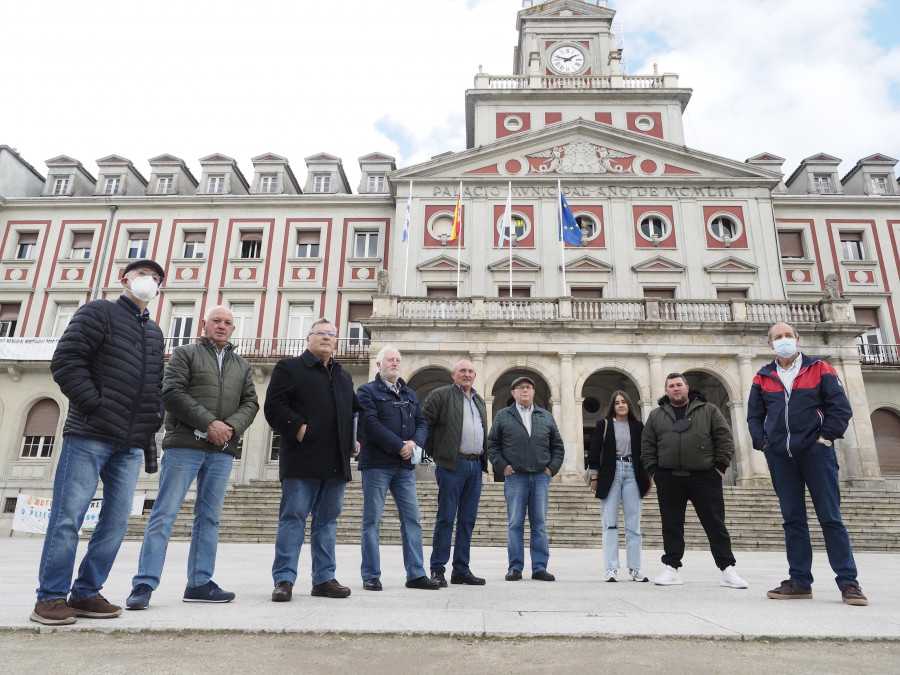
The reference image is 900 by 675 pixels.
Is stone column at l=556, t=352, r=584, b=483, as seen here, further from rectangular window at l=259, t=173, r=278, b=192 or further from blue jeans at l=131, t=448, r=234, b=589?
rectangular window at l=259, t=173, r=278, b=192

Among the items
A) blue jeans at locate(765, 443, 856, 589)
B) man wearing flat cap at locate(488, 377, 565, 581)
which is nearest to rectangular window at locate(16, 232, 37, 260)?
man wearing flat cap at locate(488, 377, 565, 581)

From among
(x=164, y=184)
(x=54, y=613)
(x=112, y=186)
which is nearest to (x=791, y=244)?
(x=164, y=184)

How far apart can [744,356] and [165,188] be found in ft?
81.7

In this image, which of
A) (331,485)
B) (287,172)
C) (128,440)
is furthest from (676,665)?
(287,172)

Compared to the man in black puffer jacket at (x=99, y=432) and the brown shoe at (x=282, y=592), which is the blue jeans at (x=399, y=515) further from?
the man in black puffer jacket at (x=99, y=432)

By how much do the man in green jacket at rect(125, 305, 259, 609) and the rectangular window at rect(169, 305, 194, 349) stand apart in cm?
2212

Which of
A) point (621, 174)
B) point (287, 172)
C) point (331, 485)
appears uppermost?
point (287, 172)

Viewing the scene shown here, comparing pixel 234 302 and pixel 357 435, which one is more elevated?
pixel 234 302

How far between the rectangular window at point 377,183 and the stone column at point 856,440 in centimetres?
1904

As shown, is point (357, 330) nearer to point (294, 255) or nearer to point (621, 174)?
point (294, 255)

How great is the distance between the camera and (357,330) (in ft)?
82.3

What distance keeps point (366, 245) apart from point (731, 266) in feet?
47.8

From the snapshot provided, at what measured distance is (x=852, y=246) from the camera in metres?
25.7

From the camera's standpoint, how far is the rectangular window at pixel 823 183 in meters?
27.2
